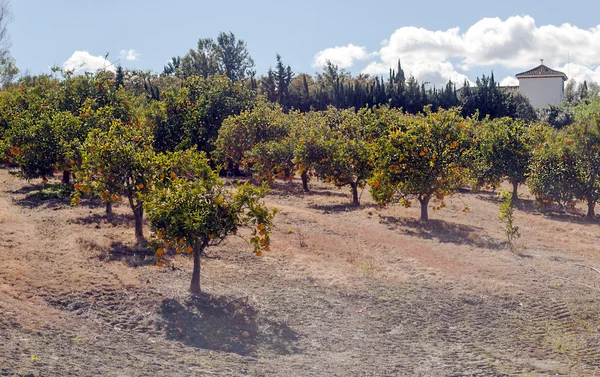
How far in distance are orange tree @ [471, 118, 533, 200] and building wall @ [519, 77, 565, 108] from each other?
45488mm

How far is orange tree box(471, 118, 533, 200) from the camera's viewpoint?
74.1 ft

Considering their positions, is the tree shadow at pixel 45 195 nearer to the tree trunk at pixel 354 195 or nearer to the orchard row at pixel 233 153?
the orchard row at pixel 233 153

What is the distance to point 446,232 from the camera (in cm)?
1525

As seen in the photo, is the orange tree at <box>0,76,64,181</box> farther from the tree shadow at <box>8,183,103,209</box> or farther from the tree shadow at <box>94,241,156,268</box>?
the tree shadow at <box>94,241,156,268</box>

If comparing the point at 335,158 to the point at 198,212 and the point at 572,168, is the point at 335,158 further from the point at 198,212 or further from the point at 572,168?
the point at 198,212

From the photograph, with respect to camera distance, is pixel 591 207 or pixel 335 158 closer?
pixel 335 158

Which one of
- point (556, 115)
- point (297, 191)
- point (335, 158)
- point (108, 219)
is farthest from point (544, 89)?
point (108, 219)

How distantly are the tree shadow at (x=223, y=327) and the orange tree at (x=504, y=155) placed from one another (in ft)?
50.1

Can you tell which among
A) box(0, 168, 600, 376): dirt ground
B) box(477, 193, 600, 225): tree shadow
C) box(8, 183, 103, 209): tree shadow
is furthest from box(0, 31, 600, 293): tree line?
box(0, 168, 600, 376): dirt ground

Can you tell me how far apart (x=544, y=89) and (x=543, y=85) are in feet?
1.45

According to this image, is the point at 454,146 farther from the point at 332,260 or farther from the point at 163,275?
the point at 163,275

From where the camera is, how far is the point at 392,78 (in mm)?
58312

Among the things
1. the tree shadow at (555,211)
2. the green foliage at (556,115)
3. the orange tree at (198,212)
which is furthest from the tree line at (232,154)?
the green foliage at (556,115)

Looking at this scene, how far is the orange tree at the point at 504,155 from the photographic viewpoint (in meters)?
22.6
